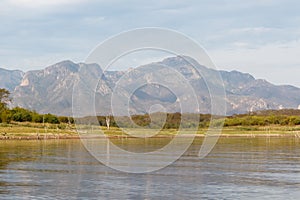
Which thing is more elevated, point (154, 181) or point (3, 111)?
point (3, 111)

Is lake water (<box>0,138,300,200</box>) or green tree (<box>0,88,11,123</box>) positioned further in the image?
green tree (<box>0,88,11,123</box>)

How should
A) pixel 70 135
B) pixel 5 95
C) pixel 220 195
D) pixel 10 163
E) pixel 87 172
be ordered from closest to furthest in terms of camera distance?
pixel 220 195, pixel 87 172, pixel 10 163, pixel 70 135, pixel 5 95

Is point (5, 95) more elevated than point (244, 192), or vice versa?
point (5, 95)

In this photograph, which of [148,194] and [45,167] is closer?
[148,194]

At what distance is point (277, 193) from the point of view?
40.1m

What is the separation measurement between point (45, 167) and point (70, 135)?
3829 inches

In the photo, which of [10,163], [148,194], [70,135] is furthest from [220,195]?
[70,135]

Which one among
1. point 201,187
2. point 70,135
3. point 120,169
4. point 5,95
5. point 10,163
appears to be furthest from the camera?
point 5,95

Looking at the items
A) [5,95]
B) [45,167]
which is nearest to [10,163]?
[45,167]

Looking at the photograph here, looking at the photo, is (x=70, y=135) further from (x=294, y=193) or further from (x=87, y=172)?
(x=294, y=193)

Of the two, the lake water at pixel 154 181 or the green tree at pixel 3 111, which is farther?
the green tree at pixel 3 111

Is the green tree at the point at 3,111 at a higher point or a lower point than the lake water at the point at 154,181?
higher

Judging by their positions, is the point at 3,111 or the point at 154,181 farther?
the point at 3,111

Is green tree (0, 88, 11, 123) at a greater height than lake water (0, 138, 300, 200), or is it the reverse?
green tree (0, 88, 11, 123)
